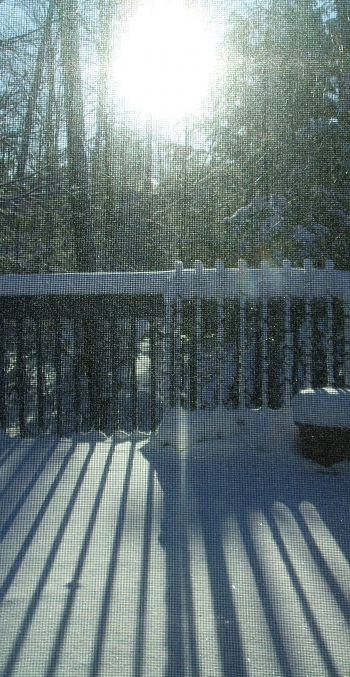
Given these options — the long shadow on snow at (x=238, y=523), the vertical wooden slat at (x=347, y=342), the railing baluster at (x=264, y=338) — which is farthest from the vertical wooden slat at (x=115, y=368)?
the vertical wooden slat at (x=347, y=342)

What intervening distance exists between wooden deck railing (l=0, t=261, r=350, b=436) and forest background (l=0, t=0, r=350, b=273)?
0.56 meters

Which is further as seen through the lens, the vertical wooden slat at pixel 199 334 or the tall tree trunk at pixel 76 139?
the tall tree trunk at pixel 76 139

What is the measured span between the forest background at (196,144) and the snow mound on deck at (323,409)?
3.62 feet

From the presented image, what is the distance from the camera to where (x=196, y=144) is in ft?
8.88

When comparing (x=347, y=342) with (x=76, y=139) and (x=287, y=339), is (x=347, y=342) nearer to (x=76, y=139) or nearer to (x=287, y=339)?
(x=287, y=339)

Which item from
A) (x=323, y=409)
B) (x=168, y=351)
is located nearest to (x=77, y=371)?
(x=168, y=351)

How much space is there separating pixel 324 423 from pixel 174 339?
711 mm

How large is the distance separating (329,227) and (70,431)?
1518 millimetres

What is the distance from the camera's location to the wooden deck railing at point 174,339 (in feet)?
7.29

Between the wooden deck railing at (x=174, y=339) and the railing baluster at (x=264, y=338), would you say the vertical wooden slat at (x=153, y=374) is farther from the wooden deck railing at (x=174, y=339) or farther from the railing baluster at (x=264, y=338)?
the railing baluster at (x=264, y=338)

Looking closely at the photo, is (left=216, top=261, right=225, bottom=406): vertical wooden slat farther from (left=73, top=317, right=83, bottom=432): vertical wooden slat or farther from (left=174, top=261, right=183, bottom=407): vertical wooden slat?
(left=73, top=317, right=83, bottom=432): vertical wooden slat

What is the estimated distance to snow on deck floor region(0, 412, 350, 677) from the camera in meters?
0.90

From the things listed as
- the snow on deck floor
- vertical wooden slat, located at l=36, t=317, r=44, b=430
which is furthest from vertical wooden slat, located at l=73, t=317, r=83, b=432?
the snow on deck floor

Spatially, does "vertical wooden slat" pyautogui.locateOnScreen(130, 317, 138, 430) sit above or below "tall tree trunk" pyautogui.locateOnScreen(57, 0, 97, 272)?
below
